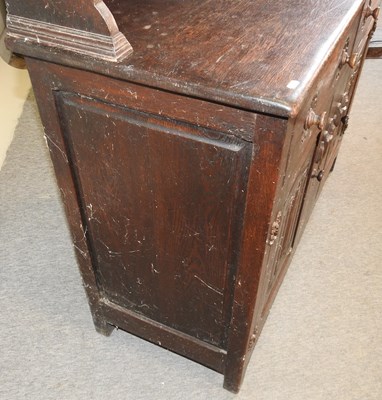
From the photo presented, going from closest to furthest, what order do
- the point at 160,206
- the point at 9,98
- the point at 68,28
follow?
the point at 68,28, the point at 160,206, the point at 9,98

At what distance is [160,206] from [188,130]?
8.4 inches

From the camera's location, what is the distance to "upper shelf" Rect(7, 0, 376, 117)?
0.78 metres

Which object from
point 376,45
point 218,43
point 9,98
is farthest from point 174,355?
point 376,45

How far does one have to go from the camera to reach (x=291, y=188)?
42.3 inches

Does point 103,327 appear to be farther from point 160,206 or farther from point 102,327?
point 160,206

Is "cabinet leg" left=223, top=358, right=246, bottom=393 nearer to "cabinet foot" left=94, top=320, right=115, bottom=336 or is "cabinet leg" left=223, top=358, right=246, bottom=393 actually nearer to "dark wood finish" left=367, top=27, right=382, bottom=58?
"cabinet foot" left=94, top=320, right=115, bottom=336

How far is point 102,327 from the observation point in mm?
1489

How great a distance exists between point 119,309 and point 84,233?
27 cm

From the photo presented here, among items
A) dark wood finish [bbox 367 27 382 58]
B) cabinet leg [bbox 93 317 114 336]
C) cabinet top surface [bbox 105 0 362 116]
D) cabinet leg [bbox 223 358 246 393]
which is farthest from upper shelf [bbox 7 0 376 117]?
dark wood finish [bbox 367 27 382 58]

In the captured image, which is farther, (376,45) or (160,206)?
(376,45)

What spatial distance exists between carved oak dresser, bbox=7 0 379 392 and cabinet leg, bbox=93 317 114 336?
242mm

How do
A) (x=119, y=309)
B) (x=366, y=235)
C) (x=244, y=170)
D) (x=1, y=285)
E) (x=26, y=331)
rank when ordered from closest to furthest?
1. (x=244, y=170)
2. (x=119, y=309)
3. (x=26, y=331)
4. (x=1, y=285)
5. (x=366, y=235)

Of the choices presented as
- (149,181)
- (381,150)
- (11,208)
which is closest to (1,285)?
(11,208)

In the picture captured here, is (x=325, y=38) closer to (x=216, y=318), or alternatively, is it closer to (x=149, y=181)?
(x=149, y=181)
